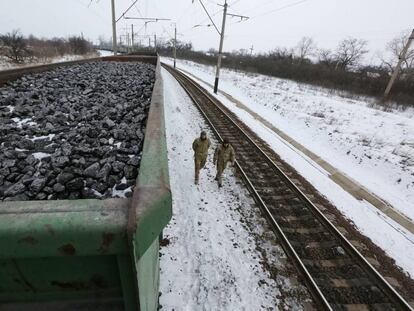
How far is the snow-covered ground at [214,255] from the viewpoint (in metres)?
4.10

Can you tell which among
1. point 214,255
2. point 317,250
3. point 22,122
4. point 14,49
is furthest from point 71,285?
point 14,49

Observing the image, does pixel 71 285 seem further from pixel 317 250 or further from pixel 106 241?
pixel 317 250

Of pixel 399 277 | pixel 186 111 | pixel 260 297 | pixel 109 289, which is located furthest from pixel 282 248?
pixel 186 111

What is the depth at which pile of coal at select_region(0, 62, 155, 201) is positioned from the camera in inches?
100

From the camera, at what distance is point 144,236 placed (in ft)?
4.39

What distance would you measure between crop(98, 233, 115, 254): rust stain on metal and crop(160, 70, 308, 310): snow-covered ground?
10.5 ft

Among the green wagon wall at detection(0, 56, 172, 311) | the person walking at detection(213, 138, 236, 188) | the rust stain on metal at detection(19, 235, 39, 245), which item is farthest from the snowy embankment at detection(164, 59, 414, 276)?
the rust stain on metal at detection(19, 235, 39, 245)

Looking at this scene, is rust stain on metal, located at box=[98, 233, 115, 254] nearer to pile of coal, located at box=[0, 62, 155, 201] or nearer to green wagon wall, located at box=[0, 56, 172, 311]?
green wagon wall, located at box=[0, 56, 172, 311]

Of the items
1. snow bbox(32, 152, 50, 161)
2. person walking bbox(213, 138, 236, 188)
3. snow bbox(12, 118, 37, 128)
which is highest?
snow bbox(12, 118, 37, 128)

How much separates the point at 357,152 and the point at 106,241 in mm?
12125

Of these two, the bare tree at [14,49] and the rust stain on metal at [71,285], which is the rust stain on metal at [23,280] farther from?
the bare tree at [14,49]

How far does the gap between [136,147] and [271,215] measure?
151 inches

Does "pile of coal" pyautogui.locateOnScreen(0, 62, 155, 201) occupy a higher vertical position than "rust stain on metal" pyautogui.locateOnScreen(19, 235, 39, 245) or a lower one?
lower

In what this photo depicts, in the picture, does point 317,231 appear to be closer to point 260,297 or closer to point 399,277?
point 399,277
